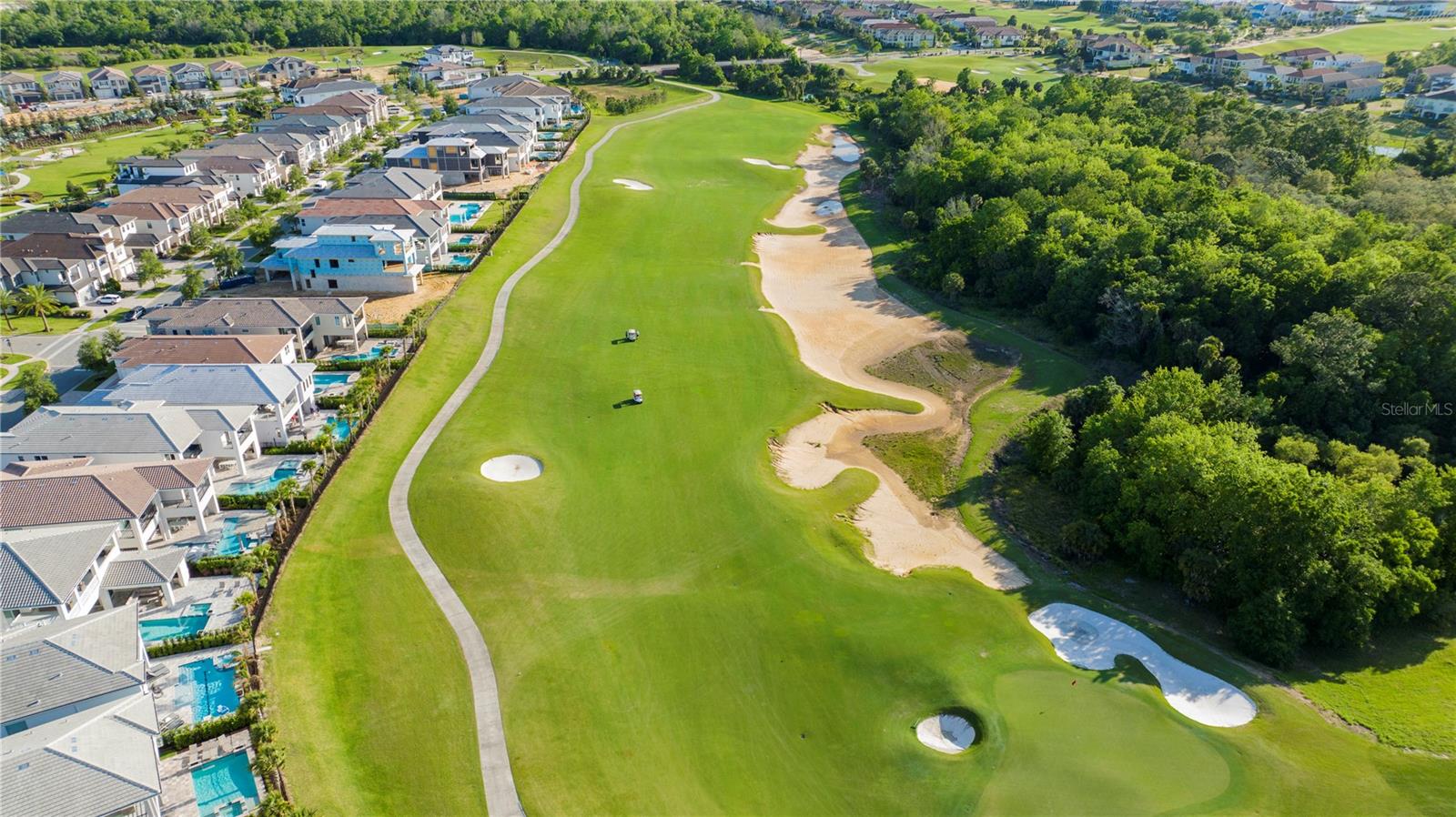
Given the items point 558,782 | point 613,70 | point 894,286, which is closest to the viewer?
point 558,782

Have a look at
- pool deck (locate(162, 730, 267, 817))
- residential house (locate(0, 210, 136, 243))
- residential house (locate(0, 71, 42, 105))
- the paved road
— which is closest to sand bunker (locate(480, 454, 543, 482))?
the paved road

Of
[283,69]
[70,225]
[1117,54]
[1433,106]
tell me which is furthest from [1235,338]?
[283,69]

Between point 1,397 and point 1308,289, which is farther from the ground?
point 1308,289

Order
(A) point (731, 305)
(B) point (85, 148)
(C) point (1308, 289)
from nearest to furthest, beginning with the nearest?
(C) point (1308, 289) → (A) point (731, 305) → (B) point (85, 148)

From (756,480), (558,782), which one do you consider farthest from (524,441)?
(558,782)

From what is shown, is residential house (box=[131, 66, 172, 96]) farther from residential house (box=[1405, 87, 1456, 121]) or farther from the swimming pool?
residential house (box=[1405, 87, 1456, 121])

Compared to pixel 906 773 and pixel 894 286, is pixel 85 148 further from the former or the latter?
pixel 906 773

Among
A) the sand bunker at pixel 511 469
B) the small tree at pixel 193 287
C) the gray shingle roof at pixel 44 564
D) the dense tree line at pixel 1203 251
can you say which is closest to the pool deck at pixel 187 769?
the gray shingle roof at pixel 44 564
